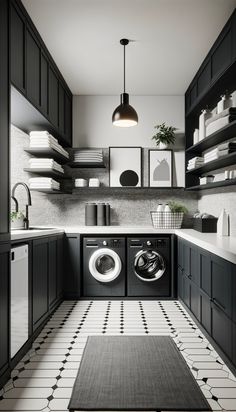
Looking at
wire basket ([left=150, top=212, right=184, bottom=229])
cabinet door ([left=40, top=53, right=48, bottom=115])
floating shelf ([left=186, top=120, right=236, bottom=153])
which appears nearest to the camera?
floating shelf ([left=186, top=120, right=236, bottom=153])

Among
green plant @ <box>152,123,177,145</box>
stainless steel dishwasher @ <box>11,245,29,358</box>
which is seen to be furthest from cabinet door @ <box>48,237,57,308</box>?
green plant @ <box>152,123,177,145</box>

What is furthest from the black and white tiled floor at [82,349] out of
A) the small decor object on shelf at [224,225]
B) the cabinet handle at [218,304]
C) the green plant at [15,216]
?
the green plant at [15,216]

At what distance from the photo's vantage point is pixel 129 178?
16.2 feet

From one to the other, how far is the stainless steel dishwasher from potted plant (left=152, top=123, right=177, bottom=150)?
2.83 meters

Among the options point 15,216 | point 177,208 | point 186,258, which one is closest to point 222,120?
point 186,258

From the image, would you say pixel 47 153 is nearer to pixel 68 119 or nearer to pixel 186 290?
pixel 68 119

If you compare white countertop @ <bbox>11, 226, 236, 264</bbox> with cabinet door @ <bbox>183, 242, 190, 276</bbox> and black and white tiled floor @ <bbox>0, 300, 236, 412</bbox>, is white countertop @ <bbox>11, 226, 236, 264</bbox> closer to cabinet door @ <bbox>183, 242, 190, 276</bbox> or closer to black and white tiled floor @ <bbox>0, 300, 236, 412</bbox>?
cabinet door @ <bbox>183, 242, 190, 276</bbox>

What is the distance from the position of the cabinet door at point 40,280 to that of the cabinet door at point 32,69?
1.35 metres

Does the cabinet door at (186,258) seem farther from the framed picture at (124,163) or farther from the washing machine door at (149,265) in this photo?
the framed picture at (124,163)

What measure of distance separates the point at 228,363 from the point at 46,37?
10.9 ft

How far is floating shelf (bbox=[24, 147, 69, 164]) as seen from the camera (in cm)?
389

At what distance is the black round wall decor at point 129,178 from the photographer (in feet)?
16.1

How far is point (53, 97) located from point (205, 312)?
9.48ft

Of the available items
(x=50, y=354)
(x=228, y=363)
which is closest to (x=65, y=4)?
(x=50, y=354)
